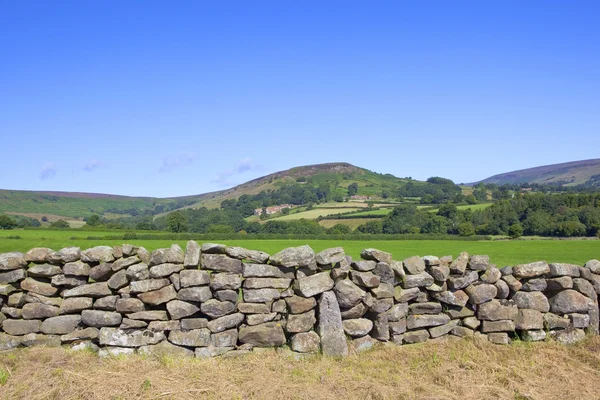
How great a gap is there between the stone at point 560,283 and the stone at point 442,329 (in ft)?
7.42

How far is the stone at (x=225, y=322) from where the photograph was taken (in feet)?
28.5

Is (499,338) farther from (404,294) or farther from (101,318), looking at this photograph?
(101,318)

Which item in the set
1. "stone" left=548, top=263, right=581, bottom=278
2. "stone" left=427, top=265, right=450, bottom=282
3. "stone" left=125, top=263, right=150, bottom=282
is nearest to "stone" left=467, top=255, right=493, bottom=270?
"stone" left=427, top=265, right=450, bottom=282

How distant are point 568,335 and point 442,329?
2670 millimetres

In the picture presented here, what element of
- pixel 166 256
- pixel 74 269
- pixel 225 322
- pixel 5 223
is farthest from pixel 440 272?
pixel 5 223

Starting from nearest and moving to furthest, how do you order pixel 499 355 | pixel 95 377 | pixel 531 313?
pixel 95 377
pixel 499 355
pixel 531 313

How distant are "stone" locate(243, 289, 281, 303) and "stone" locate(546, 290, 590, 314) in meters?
5.96

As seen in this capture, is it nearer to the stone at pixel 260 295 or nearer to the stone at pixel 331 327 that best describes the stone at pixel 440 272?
the stone at pixel 331 327

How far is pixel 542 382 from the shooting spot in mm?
7445


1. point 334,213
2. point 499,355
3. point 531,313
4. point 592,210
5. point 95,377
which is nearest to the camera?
point 95,377

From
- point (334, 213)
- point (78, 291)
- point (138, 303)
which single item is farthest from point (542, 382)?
point (334, 213)

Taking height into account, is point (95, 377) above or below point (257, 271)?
below

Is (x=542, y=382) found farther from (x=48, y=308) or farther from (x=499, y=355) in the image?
(x=48, y=308)

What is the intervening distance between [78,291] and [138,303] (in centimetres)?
119
